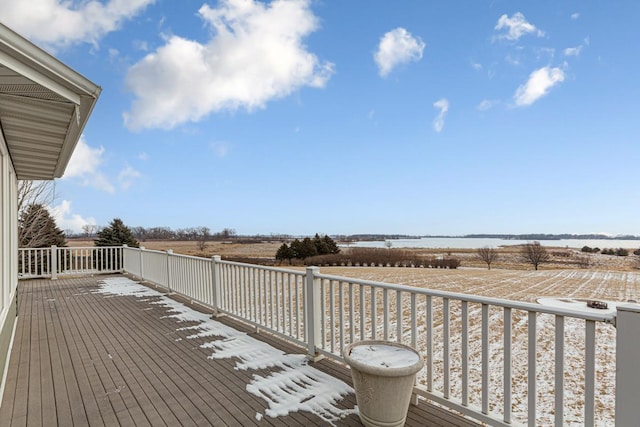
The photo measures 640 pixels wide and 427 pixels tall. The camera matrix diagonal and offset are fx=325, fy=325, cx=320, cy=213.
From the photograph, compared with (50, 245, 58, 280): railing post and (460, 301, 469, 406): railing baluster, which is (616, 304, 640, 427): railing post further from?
(50, 245, 58, 280): railing post

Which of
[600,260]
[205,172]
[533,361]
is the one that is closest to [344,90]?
[205,172]

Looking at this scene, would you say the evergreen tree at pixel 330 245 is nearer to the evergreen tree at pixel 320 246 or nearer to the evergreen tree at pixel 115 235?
the evergreen tree at pixel 320 246

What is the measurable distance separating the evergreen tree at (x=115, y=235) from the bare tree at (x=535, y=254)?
36773 mm

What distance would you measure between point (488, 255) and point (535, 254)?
4609 millimetres

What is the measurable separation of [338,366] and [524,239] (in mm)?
48475

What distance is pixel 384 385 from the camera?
1906 millimetres

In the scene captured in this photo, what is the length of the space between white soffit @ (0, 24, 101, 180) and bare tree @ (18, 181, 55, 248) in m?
11.2

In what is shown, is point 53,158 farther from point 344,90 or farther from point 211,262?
point 344,90

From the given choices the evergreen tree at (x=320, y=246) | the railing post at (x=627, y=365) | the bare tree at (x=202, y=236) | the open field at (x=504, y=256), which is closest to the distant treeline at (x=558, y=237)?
the open field at (x=504, y=256)

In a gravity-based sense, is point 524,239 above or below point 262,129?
below

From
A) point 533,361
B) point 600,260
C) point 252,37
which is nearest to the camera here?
point 533,361

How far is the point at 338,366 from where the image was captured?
3.05 metres

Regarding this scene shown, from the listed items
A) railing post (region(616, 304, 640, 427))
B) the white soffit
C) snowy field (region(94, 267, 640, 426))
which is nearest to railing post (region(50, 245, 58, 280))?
snowy field (region(94, 267, 640, 426))

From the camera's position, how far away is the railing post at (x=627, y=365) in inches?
53.5
